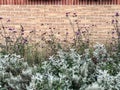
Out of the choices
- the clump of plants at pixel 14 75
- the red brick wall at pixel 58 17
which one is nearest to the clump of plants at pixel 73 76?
the clump of plants at pixel 14 75

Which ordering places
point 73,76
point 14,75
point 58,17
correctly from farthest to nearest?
point 58,17 → point 14,75 → point 73,76

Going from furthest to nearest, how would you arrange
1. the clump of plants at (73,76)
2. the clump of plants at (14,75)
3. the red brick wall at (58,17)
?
the red brick wall at (58,17) → the clump of plants at (14,75) → the clump of plants at (73,76)

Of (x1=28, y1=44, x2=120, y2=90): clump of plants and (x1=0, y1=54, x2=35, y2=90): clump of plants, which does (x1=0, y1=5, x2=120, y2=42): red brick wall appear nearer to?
(x1=28, y1=44, x2=120, y2=90): clump of plants

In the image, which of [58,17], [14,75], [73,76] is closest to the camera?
[73,76]

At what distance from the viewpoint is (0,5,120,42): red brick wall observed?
35.5 ft

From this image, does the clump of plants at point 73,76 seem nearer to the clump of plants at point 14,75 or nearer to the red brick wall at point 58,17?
the clump of plants at point 14,75

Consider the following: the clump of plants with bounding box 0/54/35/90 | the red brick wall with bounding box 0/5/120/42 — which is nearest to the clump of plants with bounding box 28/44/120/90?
the clump of plants with bounding box 0/54/35/90

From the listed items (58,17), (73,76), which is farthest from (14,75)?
(58,17)

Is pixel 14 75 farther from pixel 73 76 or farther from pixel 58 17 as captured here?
pixel 58 17

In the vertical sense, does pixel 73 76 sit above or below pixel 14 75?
above

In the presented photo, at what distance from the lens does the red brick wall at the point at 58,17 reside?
35.5 feet

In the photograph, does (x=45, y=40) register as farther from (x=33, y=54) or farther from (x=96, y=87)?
(x=96, y=87)

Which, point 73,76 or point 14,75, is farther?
point 14,75

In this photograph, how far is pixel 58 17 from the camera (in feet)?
36.1
